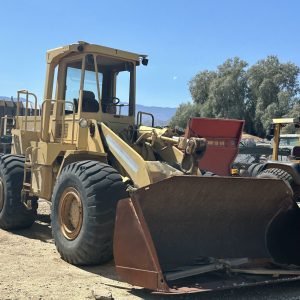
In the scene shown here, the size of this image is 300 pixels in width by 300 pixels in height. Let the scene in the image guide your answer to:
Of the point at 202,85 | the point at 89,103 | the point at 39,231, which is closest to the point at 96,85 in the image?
the point at 89,103

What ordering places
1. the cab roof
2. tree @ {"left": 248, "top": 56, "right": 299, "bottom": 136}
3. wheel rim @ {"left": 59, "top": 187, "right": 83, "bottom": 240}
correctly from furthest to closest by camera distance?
1. tree @ {"left": 248, "top": 56, "right": 299, "bottom": 136}
2. the cab roof
3. wheel rim @ {"left": 59, "top": 187, "right": 83, "bottom": 240}

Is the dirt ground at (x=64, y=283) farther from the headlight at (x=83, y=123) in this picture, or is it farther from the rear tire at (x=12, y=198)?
the headlight at (x=83, y=123)

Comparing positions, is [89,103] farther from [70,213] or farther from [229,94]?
[229,94]

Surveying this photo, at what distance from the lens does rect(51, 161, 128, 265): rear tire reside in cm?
578

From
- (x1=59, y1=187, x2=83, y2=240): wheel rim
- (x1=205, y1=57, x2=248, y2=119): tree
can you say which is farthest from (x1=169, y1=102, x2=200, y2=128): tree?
(x1=59, y1=187, x2=83, y2=240): wheel rim

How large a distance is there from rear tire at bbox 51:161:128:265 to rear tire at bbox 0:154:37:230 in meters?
2.02

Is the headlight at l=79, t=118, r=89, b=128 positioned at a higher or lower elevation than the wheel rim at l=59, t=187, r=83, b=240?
higher

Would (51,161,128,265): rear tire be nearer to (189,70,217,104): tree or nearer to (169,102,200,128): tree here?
(169,102,200,128): tree

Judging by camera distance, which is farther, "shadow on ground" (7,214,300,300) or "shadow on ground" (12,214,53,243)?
"shadow on ground" (12,214,53,243)

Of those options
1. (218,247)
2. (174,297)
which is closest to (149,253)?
(174,297)

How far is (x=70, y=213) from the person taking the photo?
6.38 m

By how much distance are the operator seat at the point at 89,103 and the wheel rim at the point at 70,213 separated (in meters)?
1.58

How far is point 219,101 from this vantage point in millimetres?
42406

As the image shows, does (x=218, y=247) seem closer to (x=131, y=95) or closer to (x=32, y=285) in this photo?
(x=32, y=285)
